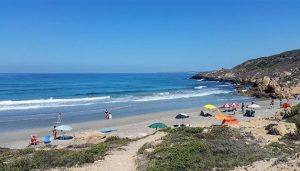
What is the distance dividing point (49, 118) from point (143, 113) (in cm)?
954

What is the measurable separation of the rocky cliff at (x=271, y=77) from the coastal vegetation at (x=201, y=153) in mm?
37411

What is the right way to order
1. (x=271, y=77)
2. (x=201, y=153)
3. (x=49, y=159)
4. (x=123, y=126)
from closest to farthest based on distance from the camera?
(x=201, y=153) → (x=49, y=159) → (x=123, y=126) → (x=271, y=77)

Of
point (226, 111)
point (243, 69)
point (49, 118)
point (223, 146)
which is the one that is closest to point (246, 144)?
point (223, 146)

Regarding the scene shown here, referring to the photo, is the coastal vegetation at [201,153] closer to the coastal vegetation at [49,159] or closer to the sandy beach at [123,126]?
the coastal vegetation at [49,159]

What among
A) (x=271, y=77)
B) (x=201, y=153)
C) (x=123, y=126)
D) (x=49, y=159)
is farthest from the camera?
(x=271, y=77)

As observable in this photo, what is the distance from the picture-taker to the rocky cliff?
175 feet

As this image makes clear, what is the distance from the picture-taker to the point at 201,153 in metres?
14.7

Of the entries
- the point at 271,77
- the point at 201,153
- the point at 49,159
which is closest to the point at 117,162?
the point at 49,159

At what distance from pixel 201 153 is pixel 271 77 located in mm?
66819

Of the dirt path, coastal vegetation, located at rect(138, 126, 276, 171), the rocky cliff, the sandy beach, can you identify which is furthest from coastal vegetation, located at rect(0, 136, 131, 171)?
the rocky cliff

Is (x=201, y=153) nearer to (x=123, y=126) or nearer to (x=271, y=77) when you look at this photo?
(x=123, y=126)

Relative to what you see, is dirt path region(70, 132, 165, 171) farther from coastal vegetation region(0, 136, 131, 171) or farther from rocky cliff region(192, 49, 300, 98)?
rocky cliff region(192, 49, 300, 98)

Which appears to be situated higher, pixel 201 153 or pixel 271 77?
pixel 201 153

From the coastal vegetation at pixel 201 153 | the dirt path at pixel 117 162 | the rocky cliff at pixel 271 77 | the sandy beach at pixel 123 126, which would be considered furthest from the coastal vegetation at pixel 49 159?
the rocky cliff at pixel 271 77
